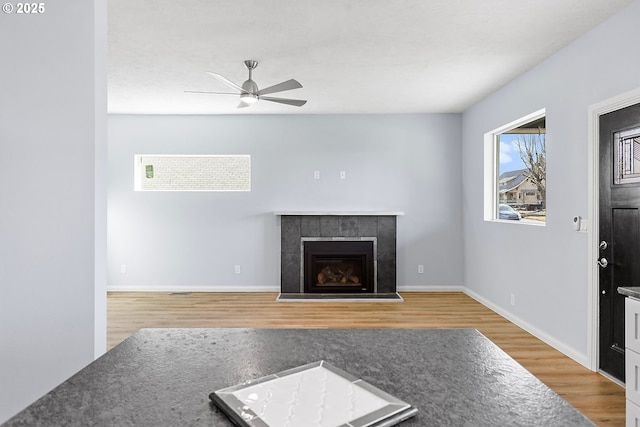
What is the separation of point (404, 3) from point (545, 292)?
2785 millimetres

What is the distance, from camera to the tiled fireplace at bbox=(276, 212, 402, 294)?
5484 millimetres

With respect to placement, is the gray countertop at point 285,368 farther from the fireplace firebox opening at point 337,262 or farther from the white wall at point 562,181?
the fireplace firebox opening at point 337,262

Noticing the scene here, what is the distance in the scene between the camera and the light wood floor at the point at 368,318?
2.76 m

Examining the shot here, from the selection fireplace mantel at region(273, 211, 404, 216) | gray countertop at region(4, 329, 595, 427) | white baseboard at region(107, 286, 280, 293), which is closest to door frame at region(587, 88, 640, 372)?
gray countertop at region(4, 329, 595, 427)

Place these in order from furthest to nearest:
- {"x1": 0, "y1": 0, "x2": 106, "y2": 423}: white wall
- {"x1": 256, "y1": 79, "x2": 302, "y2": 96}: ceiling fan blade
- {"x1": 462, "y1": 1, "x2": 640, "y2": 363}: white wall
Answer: {"x1": 256, "y1": 79, "x2": 302, "y2": 96}: ceiling fan blade
{"x1": 462, "y1": 1, "x2": 640, "y2": 363}: white wall
{"x1": 0, "y1": 0, "x2": 106, "y2": 423}: white wall

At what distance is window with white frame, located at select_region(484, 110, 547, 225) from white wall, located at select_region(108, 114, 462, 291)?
765mm

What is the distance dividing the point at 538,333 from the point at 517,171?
69.6 inches

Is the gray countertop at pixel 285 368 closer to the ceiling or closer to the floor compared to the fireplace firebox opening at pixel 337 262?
closer to the ceiling

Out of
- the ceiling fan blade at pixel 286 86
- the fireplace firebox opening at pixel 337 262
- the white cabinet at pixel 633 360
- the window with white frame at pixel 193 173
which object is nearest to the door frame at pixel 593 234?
the white cabinet at pixel 633 360

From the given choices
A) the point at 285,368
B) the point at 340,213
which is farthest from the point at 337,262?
the point at 285,368

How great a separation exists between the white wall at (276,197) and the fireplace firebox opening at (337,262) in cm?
45

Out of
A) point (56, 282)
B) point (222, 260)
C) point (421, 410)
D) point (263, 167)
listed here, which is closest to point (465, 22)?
point (421, 410)

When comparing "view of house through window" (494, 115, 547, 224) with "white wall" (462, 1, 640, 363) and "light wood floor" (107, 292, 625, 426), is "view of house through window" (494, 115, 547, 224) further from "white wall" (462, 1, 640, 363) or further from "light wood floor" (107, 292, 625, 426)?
"light wood floor" (107, 292, 625, 426)

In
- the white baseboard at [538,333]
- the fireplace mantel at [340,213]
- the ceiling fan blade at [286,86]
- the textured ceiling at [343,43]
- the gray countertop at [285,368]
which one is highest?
the textured ceiling at [343,43]
